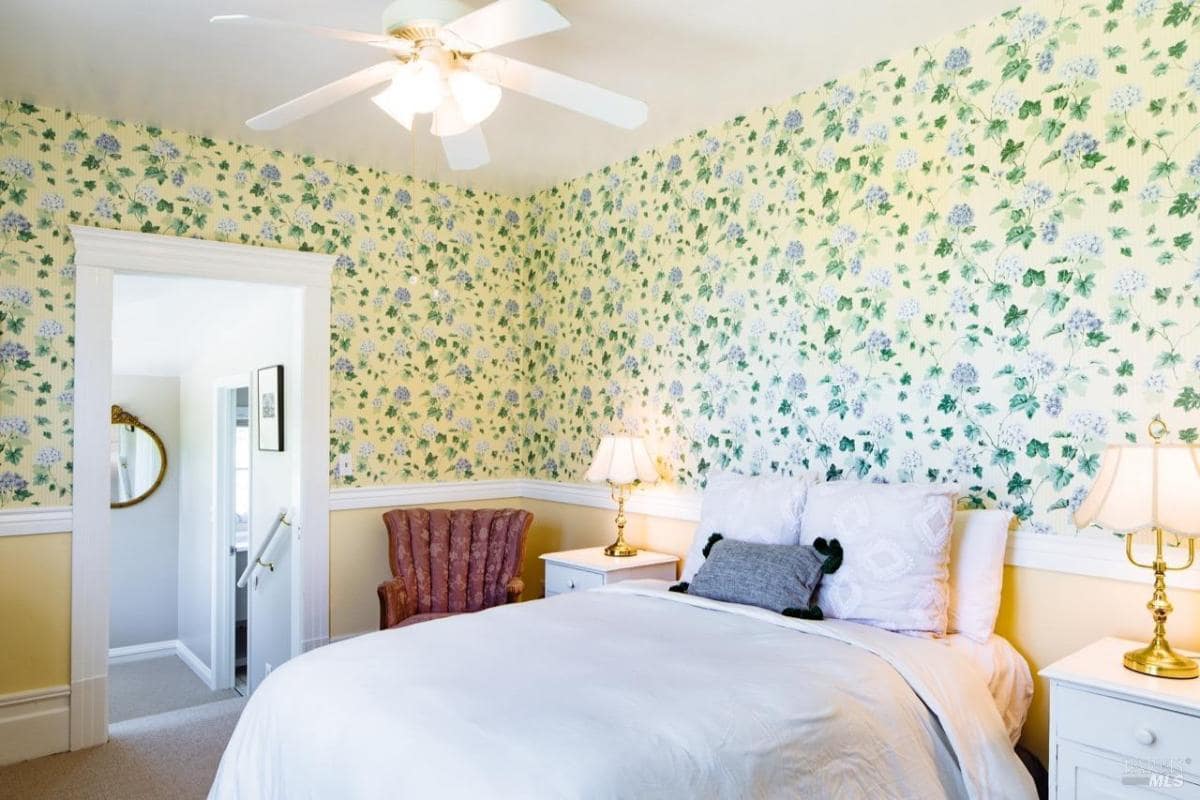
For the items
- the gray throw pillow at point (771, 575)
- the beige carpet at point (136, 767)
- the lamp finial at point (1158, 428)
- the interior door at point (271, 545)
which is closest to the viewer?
the lamp finial at point (1158, 428)

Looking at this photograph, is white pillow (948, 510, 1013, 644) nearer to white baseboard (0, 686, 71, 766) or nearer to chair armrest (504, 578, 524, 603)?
chair armrest (504, 578, 524, 603)

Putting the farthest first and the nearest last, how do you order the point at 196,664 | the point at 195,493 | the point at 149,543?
the point at 149,543, the point at 195,493, the point at 196,664

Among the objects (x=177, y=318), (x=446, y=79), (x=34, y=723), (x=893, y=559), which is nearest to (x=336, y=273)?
(x=177, y=318)

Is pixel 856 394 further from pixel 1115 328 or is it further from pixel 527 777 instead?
pixel 527 777

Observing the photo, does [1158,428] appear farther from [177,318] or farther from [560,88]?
[177,318]

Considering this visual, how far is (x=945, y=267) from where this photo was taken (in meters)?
2.87

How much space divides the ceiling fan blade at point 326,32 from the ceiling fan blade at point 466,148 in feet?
1.09

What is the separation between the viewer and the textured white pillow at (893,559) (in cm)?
250

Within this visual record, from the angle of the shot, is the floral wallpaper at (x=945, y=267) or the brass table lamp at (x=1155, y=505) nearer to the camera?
the brass table lamp at (x=1155, y=505)

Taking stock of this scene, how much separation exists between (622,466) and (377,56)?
1979 millimetres

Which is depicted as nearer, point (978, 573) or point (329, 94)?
point (329, 94)

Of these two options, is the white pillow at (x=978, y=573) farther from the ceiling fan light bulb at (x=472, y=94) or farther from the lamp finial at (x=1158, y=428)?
the ceiling fan light bulb at (x=472, y=94)

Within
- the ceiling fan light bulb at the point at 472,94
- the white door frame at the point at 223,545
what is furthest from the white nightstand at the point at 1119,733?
the white door frame at the point at 223,545

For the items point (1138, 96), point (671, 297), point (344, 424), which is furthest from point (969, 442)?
point (344, 424)
